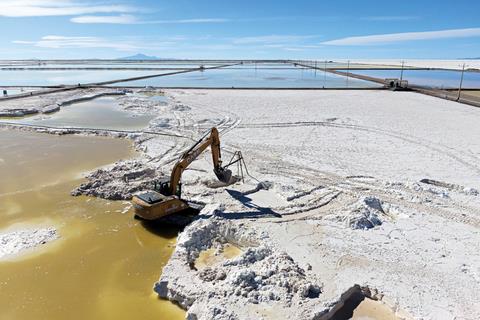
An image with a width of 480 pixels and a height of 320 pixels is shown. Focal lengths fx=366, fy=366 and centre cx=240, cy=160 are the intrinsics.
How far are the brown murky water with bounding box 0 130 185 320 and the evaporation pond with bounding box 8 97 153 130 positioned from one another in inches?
345

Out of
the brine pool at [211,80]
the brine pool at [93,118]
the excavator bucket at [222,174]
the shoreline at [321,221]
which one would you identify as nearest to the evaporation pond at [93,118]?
the brine pool at [93,118]

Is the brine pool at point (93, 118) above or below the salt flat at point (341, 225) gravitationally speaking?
above

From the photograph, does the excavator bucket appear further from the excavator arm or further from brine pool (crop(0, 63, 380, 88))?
brine pool (crop(0, 63, 380, 88))

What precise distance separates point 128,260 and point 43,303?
→ 2038mm

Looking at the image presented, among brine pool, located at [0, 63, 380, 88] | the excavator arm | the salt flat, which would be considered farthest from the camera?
brine pool, located at [0, 63, 380, 88]

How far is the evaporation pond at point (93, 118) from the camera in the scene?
2352cm

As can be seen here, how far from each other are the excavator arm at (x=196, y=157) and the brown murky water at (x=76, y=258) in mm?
1627

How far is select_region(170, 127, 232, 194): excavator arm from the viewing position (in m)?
10.5

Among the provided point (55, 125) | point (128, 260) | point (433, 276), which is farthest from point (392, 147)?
point (55, 125)

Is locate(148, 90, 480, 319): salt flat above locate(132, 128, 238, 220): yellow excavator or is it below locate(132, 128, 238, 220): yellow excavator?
below

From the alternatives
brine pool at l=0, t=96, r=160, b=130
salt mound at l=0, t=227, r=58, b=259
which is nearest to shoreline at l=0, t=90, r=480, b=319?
salt mound at l=0, t=227, r=58, b=259

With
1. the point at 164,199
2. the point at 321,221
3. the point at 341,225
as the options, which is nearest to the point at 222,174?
the point at 164,199

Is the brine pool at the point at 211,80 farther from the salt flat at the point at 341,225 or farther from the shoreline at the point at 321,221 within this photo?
the salt flat at the point at 341,225

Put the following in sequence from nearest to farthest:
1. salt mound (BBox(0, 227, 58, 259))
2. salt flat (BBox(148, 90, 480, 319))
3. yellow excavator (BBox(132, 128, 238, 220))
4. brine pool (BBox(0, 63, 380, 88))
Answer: salt flat (BBox(148, 90, 480, 319)) < salt mound (BBox(0, 227, 58, 259)) < yellow excavator (BBox(132, 128, 238, 220)) < brine pool (BBox(0, 63, 380, 88))
